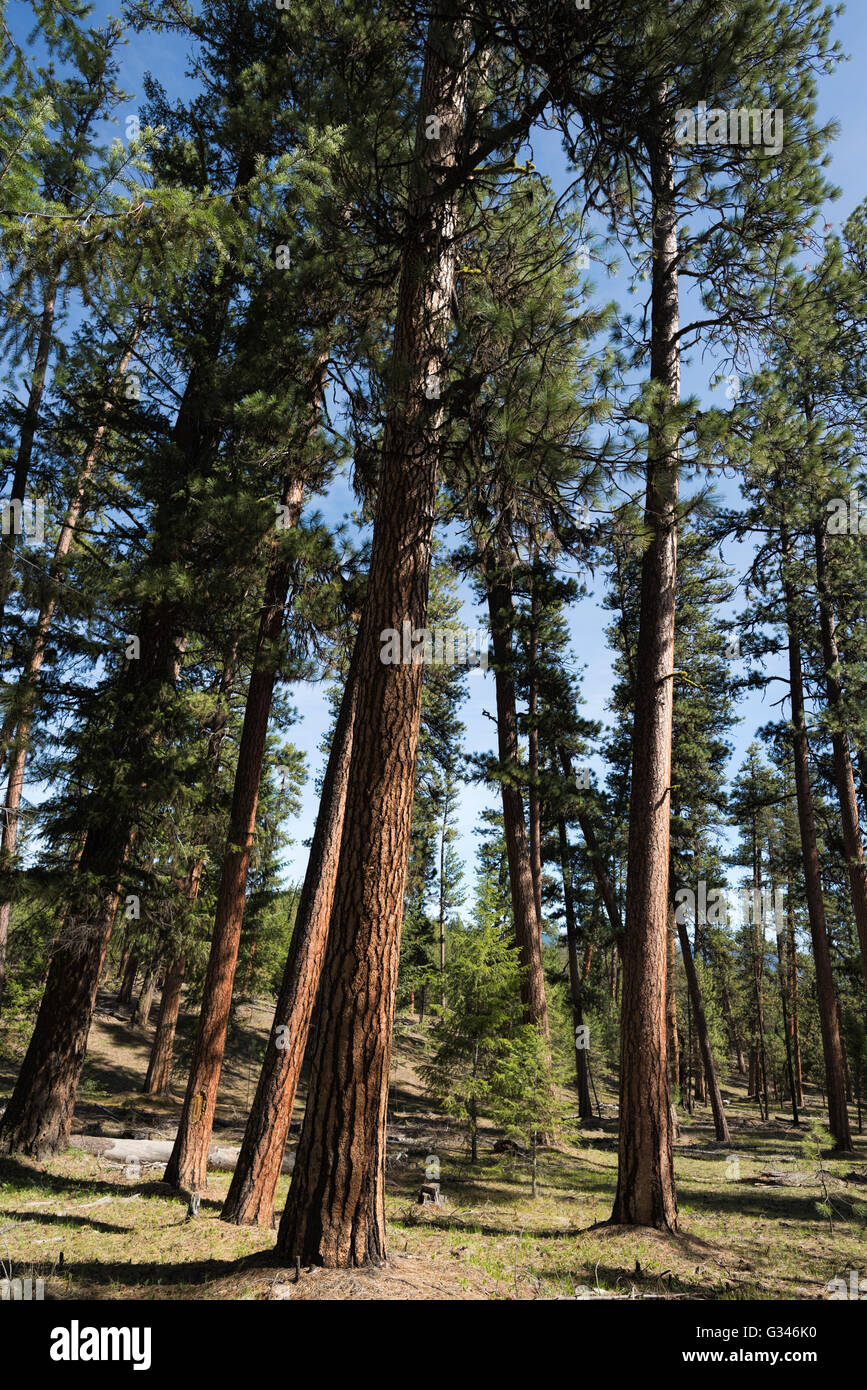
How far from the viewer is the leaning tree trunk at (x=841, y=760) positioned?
1323 centimetres

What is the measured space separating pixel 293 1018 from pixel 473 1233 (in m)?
2.76

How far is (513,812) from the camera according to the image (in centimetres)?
1405

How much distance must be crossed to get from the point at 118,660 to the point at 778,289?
9.09 m

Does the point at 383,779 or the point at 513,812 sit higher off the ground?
the point at 513,812

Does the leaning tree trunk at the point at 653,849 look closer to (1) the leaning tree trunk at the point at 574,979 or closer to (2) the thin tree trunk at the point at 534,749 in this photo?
(2) the thin tree trunk at the point at 534,749

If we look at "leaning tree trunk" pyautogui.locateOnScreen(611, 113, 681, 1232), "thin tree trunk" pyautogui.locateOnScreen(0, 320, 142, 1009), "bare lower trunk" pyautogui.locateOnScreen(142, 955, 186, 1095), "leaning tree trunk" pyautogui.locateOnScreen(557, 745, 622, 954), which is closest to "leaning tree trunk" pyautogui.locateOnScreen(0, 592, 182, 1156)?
"thin tree trunk" pyautogui.locateOnScreen(0, 320, 142, 1009)

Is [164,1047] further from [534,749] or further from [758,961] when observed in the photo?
[758,961]

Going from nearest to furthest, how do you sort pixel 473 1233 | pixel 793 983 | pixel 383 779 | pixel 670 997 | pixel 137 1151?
pixel 383 779
pixel 473 1233
pixel 137 1151
pixel 670 997
pixel 793 983

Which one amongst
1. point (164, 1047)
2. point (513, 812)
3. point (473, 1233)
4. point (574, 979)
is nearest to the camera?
point (473, 1233)

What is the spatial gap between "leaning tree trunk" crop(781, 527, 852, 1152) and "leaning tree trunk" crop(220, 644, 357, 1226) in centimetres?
1147

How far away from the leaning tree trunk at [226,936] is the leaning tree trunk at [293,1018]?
1.17 m

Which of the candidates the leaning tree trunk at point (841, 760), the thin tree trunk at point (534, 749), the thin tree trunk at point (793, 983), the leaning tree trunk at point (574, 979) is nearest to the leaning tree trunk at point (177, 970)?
the thin tree trunk at point (534, 749)

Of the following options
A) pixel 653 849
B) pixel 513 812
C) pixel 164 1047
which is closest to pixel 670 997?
pixel 513 812

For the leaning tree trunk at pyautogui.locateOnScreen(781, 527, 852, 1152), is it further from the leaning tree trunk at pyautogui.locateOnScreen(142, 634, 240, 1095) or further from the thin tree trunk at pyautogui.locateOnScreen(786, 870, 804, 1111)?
the thin tree trunk at pyautogui.locateOnScreen(786, 870, 804, 1111)
